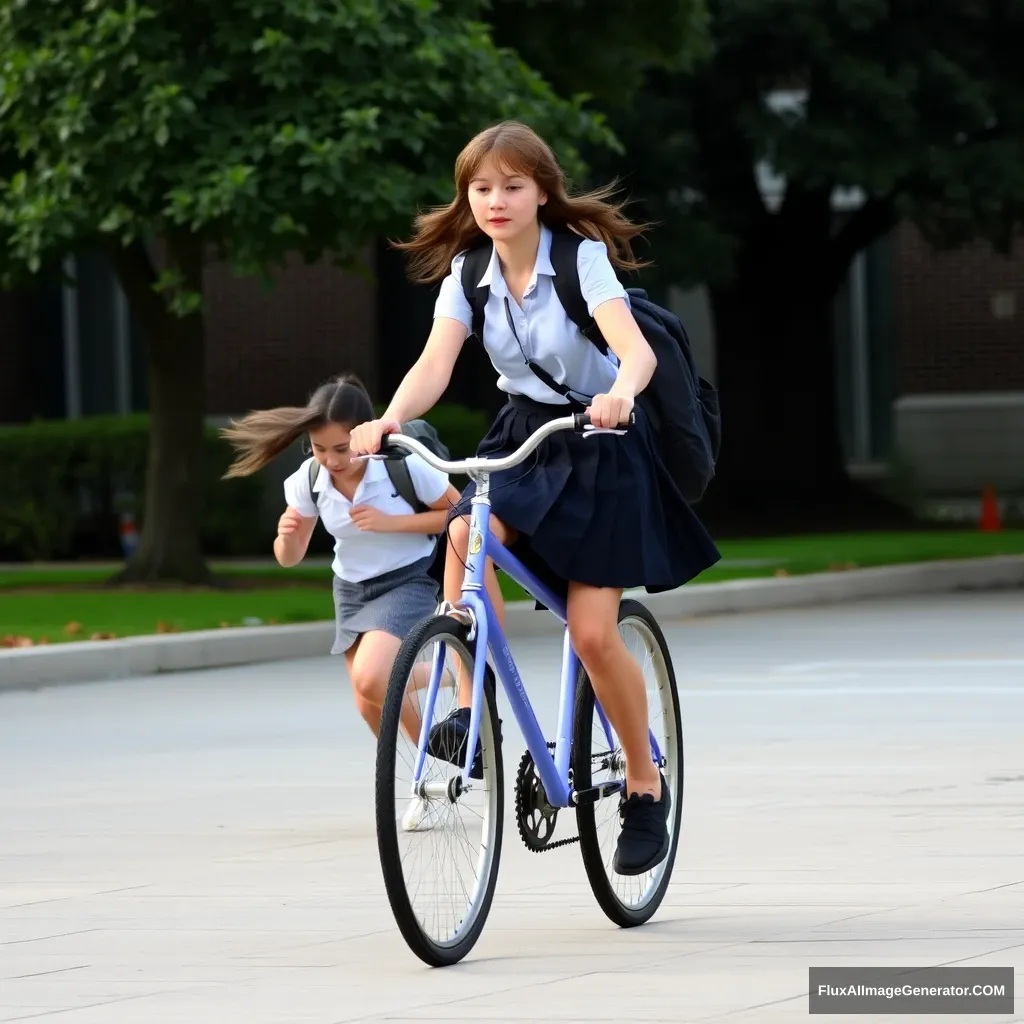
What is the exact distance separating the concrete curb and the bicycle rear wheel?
7.71 metres

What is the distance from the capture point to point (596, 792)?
632 cm

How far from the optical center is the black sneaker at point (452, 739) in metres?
5.86

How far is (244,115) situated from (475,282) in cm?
1211

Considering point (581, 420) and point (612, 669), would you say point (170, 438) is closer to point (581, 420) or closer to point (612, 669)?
point (612, 669)

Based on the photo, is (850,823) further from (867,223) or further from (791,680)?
(867,223)

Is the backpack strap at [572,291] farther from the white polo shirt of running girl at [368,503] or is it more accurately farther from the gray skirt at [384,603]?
the gray skirt at [384,603]

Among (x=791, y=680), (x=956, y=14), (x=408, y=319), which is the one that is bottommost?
(x=791, y=680)

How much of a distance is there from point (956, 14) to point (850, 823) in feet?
59.8

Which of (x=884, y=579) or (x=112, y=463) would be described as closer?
(x=884, y=579)

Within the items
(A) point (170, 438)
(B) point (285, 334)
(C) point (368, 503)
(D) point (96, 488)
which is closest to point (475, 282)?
(C) point (368, 503)

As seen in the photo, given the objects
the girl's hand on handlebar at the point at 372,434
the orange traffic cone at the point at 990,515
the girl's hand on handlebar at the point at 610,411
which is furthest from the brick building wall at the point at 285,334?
the girl's hand on handlebar at the point at 610,411

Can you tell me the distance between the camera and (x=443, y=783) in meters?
5.82

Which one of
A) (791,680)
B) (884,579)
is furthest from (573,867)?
(884,579)

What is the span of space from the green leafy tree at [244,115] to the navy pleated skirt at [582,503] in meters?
11.1
